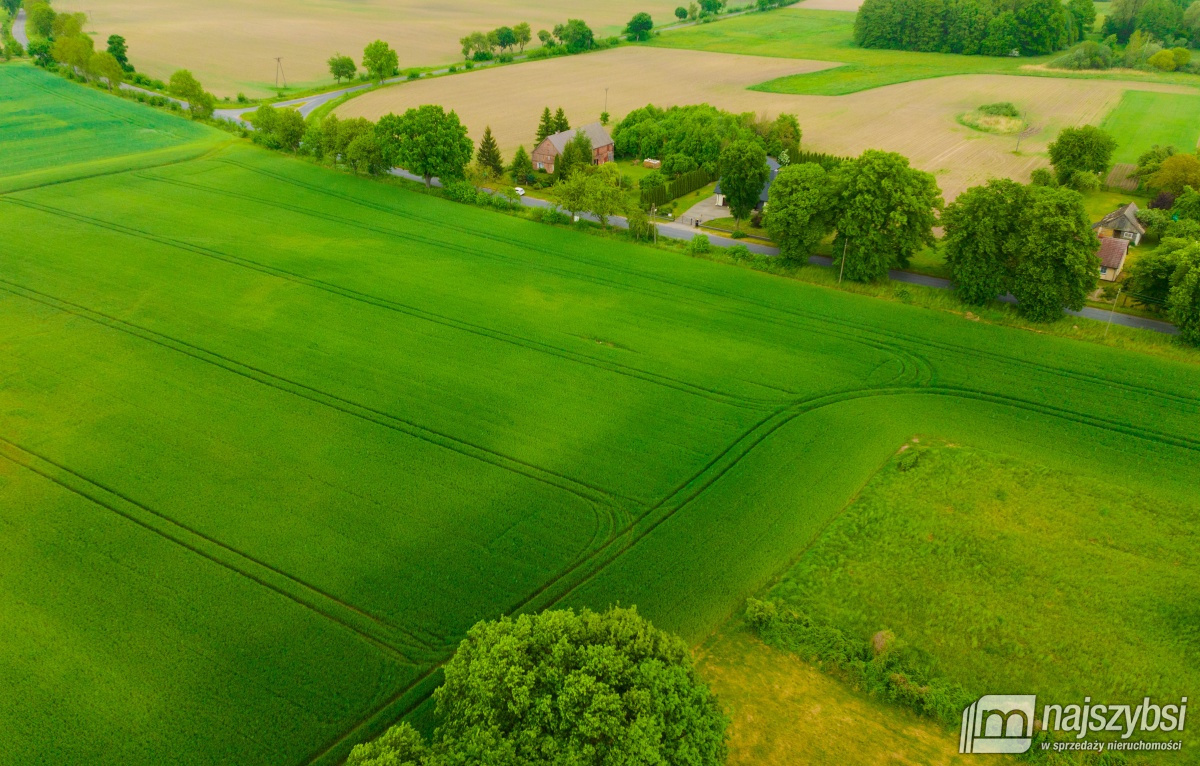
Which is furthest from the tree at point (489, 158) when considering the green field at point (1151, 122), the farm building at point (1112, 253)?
the green field at point (1151, 122)

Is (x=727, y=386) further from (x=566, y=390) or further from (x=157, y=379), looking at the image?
(x=157, y=379)

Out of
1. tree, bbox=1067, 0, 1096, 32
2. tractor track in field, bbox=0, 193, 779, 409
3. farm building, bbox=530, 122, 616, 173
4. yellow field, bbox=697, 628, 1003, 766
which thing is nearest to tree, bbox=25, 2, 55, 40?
tractor track in field, bbox=0, 193, 779, 409

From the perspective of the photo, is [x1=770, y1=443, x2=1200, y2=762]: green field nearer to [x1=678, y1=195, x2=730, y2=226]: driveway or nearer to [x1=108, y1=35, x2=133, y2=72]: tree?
[x1=678, y1=195, x2=730, y2=226]: driveway

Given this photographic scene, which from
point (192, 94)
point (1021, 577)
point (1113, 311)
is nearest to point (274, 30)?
point (192, 94)

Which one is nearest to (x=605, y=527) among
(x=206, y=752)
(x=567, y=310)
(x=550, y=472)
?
(x=550, y=472)

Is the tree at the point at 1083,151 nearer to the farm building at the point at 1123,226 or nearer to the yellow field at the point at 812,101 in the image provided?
the yellow field at the point at 812,101
